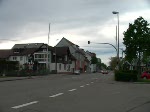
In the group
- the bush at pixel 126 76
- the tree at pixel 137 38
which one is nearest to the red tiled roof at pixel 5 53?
the tree at pixel 137 38

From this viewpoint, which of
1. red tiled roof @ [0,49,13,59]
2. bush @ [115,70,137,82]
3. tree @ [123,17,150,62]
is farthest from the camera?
red tiled roof @ [0,49,13,59]

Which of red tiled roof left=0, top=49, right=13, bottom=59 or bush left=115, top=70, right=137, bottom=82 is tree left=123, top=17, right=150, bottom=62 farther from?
red tiled roof left=0, top=49, right=13, bottom=59

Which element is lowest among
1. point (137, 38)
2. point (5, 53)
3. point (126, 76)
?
point (126, 76)

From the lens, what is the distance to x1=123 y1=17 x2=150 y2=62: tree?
46625 millimetres

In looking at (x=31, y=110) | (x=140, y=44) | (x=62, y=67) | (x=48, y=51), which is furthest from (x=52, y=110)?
(x=62, y=67)

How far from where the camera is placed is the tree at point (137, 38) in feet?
153

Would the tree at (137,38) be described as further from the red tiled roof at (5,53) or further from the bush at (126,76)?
the red tiled roof at (5,53)

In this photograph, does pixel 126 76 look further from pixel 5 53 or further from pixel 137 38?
pixel 5 53

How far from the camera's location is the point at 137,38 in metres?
46.6

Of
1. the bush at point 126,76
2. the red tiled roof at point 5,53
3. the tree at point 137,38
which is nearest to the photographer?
the bush at point 126,76

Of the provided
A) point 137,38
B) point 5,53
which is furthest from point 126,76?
point 5,53

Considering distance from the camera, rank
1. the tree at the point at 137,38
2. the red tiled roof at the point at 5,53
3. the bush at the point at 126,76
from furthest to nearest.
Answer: the red tiled roof at the point at 5,53
the tree at the point at 137,38
the bush at the point at 126,76

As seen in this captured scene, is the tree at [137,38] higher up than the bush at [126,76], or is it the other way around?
the tree at [137,38]

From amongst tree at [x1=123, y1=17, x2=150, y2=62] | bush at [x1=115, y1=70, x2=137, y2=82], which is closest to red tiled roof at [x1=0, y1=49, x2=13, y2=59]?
tree at [x1=123, y1=17, x2=150, y2=62]
